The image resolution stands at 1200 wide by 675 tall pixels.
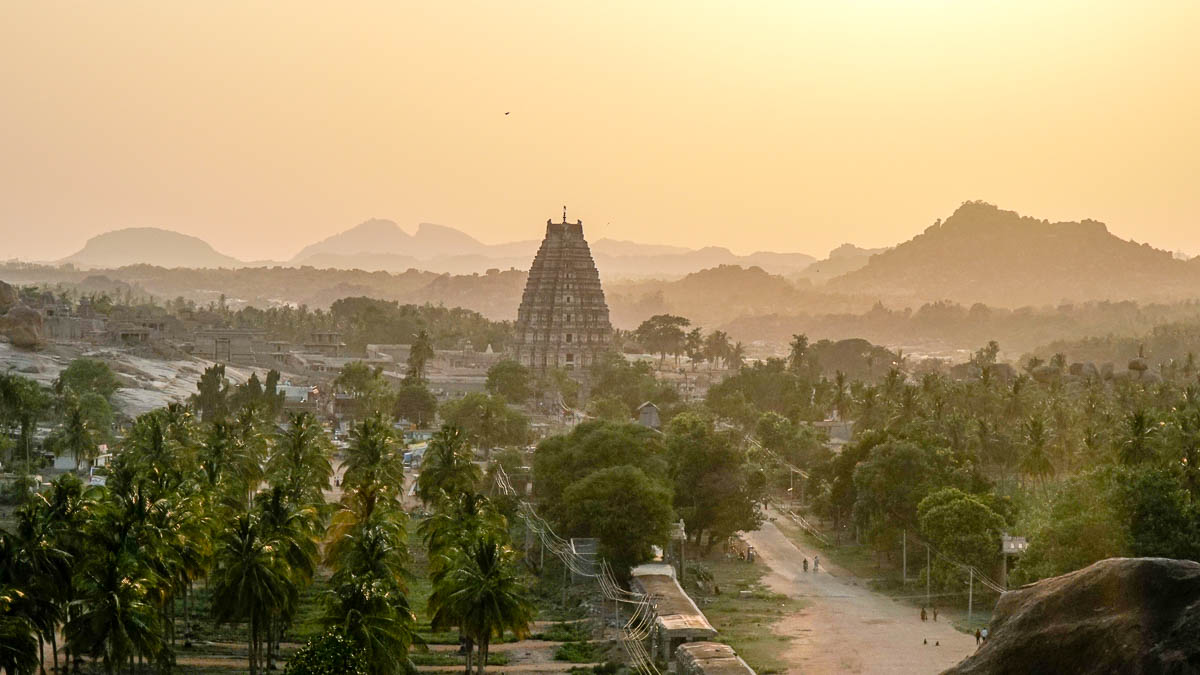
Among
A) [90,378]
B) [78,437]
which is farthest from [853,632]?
[90,378]

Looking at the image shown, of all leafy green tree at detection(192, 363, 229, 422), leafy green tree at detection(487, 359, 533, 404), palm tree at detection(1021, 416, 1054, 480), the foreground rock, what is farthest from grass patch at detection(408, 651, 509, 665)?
leafy green tree at detection(487, 359, 533, 404)

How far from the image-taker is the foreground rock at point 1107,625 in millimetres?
24219

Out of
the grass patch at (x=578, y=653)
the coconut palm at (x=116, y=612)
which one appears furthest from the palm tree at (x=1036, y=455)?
the coconut palm at (x=116, y=612)

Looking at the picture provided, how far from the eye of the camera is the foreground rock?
2422 cm

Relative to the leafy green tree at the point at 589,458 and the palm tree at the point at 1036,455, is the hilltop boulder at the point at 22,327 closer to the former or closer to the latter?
the leafy green tree at the point at 589,458

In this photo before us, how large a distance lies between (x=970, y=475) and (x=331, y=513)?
32919mm

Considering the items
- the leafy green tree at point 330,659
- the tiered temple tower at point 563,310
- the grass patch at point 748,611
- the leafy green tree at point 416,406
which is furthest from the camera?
the tiered temple tower at point 563,310

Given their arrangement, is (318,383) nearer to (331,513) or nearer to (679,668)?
(331,513)

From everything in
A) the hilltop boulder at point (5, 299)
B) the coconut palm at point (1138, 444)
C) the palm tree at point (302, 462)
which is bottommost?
the palm tree at point (302, 462)

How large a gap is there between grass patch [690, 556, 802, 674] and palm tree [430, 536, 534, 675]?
1057 centimetres

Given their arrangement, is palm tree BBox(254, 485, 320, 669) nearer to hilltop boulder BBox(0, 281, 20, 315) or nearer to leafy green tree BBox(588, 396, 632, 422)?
leafy green tree BBox(588, 396, 632, 422)

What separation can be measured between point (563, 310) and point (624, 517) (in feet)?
327

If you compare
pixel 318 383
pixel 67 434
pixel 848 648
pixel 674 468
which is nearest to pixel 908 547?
pixel 674 468

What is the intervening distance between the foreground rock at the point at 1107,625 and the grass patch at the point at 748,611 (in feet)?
74.0
